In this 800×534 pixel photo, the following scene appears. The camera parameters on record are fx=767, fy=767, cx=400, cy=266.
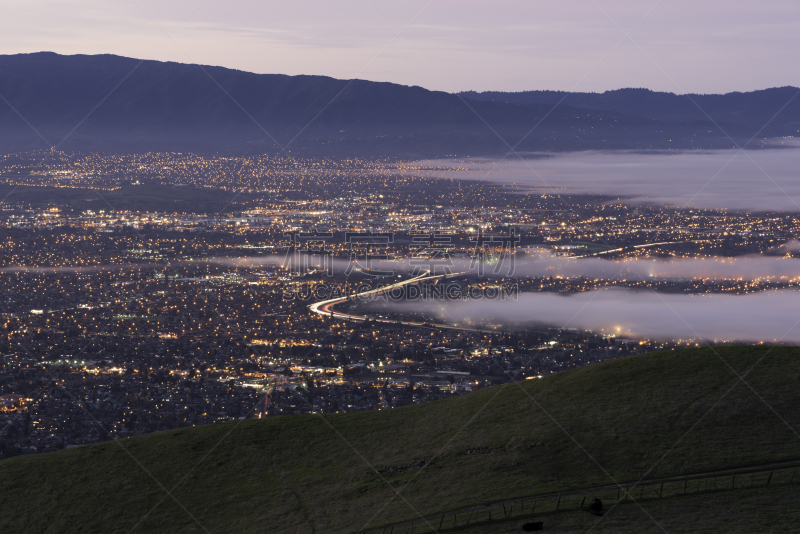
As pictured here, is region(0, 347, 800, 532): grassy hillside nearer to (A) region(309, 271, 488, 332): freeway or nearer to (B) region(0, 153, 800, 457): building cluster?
(B) region(0, 153, 800, 457): building cluster

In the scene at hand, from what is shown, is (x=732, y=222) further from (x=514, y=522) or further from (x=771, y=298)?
(x=514, y=522)

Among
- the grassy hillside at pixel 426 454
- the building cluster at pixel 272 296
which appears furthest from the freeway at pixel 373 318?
the grassy hillside at pixel 426 454

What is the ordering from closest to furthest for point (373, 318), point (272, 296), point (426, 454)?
point (426, 454) → point (373, 318) → point (272, 296)

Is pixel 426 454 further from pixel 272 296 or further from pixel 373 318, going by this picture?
pixel 272 296

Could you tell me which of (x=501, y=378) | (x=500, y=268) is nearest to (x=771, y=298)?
(x=500, y=268)

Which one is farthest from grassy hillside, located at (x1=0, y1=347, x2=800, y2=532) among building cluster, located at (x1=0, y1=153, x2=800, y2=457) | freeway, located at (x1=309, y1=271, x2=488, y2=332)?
freeway, located at (x1=309, y1=271, x2=488, y2=332)

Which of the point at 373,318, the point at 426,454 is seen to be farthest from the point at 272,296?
the point at 426,454

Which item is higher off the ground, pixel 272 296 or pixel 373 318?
pixel 373 318

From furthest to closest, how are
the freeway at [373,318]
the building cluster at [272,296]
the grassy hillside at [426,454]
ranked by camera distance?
the freeway at [373,318]
the building cluster at [272,296]
the grassy hillside at [426,454]

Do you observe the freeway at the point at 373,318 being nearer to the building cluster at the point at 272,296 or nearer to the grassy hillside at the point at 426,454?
the building cluster at the point at 272,296

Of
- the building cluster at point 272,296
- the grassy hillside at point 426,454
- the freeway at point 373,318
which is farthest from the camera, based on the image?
the freeway at point 373,318
